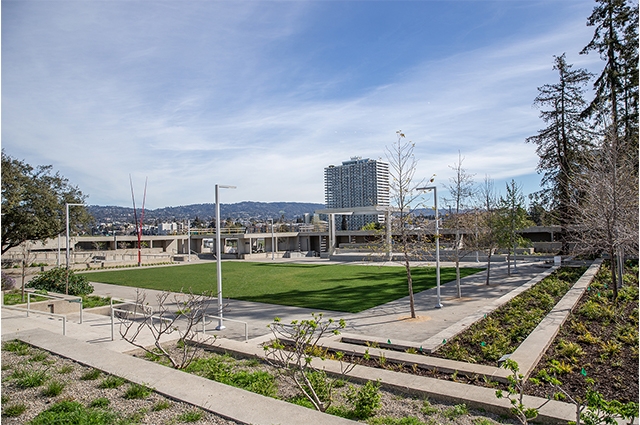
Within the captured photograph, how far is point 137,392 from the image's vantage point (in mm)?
5320

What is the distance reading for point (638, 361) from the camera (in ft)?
21.1

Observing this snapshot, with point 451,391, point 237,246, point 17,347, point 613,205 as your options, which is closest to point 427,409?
point 451,391

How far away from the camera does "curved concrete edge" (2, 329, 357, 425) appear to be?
4441 millimetres

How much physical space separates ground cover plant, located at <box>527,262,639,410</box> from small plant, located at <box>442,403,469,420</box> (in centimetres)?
95

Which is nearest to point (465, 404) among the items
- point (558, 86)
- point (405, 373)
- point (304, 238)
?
point (405, 373)

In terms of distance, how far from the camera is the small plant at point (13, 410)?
16.2 feet

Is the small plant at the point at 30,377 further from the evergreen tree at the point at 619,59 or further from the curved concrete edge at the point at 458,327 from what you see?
the evergreen tree at the point at 619,59

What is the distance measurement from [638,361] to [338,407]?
469cm

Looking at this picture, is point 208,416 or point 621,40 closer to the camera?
point 208,416

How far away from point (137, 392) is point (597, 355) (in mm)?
6830

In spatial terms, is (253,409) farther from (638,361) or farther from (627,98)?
(627,98)

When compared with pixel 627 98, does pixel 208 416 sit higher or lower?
lower

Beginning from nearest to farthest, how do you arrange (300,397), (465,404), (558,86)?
(465,404) → (300,397) → (558,86)

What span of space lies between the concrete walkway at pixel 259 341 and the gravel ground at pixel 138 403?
0.53 feet
